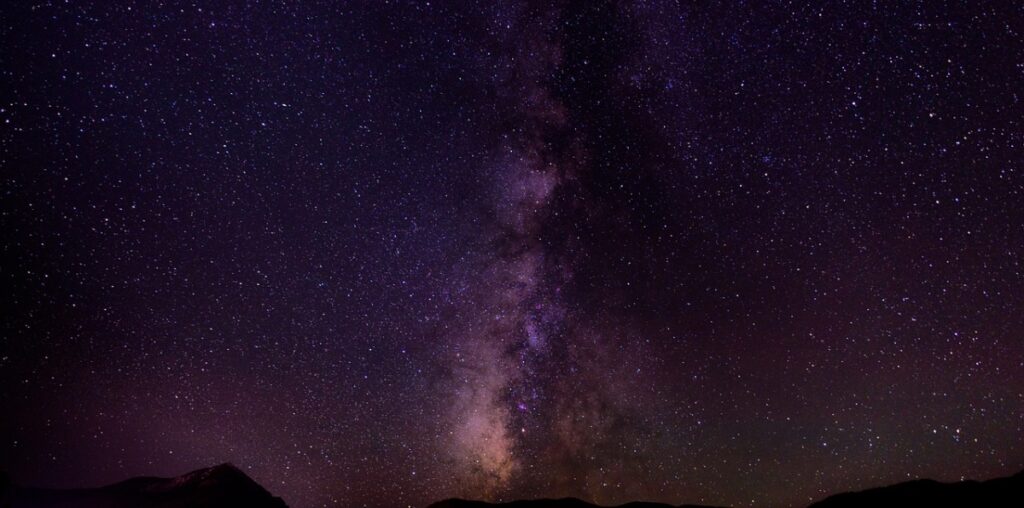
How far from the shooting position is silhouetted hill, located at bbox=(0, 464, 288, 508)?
83.1 ft

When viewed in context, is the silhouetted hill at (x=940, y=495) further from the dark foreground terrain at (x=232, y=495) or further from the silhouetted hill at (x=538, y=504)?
the silhouetted hill at (x=538, y=504)

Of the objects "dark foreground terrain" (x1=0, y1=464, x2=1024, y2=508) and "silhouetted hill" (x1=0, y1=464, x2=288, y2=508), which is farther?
"silhouetted hill" (x1=0, y1=464, x2=288, y2=508)

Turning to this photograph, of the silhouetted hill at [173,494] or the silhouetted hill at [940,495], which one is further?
the silhouetted hill at [173,494]

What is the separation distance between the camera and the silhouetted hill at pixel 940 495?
1919 centimetres

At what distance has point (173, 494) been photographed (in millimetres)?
27156

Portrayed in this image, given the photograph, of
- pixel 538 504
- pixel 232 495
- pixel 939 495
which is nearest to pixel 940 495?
pixel 939 495

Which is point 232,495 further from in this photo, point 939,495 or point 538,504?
point 939,495

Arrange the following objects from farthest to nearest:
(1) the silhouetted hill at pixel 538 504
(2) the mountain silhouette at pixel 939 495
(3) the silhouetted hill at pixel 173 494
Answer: (1) the silhouetted hill at pixel 538 504
(3) the silhouetted hill at pixel 173 494
(2) the mountain silhouette at pixel 939 495

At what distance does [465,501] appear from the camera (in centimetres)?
3381

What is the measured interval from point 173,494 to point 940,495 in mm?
37852

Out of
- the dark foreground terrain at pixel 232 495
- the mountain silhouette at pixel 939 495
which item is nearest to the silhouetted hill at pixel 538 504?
the dark foreground terrain at pixel 232 495

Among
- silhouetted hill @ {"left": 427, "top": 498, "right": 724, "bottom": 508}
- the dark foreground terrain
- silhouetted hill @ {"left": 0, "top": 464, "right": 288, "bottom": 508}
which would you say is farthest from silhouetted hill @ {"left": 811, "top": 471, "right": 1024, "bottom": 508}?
silhouetted hill @ {"left": 0, "top": 464, "right": 288, "bottom": 508}

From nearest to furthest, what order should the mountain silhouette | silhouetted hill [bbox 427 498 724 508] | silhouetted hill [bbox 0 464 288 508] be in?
the mountain silhouette < silhouetted hill [bbox 0 464 288 508] < silhouetted hill [bbox 427 498 724 508]

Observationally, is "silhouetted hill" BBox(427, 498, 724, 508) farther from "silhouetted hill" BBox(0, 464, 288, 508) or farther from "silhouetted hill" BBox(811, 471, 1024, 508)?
"silhouetted hill" BBox(811, 471, 1024, 508)
